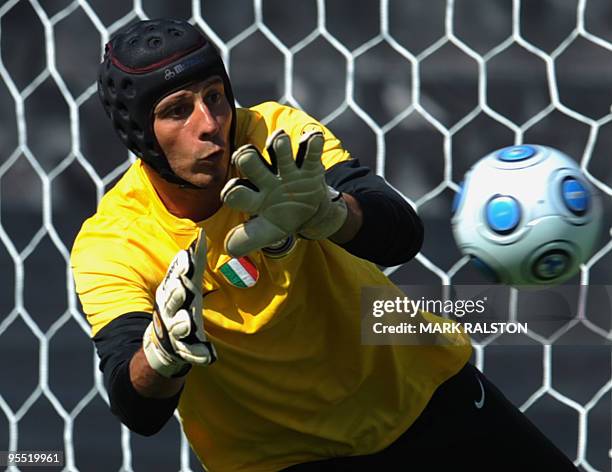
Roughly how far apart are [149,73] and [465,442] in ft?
2.48

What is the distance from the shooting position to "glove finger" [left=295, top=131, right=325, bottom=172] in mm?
1573

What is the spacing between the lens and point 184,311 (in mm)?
1508

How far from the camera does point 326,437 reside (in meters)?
1.93

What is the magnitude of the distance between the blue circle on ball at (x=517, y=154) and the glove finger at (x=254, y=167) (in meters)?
0.54

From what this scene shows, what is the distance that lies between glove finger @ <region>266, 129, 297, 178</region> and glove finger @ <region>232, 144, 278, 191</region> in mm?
12

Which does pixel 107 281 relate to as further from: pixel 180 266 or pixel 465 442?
pixel 465 442

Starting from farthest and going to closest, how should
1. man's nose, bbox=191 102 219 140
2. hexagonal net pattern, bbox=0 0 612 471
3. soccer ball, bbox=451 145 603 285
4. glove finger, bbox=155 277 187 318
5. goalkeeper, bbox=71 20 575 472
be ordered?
hexagonal net pattern, bbox=0 0 612 471
soccer ball, bbox=451 145 603 285
man's nose, bbox=191 102 219 140
goalkeeper, bbox=71 20 575 472
glove finger, bbox=155 277 187 318

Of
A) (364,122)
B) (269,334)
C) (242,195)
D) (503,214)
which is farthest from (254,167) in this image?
(364,122)

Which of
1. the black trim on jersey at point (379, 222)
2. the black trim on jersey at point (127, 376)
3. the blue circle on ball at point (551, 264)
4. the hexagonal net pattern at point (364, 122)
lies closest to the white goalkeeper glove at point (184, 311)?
the black trim on jersey at point (127, 376)

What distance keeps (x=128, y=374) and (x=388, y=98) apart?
130cm

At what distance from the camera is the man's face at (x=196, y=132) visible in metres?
1.73

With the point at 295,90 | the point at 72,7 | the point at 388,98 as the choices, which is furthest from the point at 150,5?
the point at 388,98

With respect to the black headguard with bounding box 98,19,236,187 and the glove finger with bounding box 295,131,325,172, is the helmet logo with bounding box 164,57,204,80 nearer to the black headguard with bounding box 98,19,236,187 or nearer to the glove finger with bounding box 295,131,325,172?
the black headguard with bounding box 98,19,236,187

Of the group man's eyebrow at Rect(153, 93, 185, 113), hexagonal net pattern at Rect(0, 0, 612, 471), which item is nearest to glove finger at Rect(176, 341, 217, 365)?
man's eyebrow at Rect(153, 93, 185, 113)
